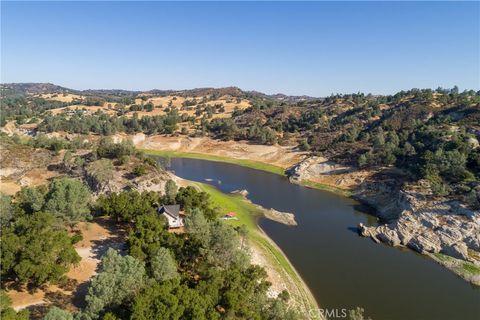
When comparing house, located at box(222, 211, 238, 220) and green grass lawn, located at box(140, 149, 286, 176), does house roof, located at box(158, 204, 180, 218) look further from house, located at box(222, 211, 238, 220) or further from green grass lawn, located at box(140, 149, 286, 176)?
green grass lawn, located at box(140, 149, 286, 176)

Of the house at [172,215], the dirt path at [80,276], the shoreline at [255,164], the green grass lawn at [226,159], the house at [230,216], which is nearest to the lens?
the dirt path at [80,276]

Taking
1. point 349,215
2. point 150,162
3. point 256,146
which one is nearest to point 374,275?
point 349,215

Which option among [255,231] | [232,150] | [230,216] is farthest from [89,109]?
[255,231]

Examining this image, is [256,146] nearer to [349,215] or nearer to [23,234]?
[349,215]

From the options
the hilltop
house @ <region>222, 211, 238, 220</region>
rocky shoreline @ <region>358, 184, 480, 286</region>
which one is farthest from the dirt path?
the hilltop

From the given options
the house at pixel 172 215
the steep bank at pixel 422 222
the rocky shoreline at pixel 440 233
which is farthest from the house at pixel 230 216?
the steep bank at pixel 422 222

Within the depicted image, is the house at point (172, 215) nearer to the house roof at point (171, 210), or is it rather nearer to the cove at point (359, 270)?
the house roof at point (171, 210)

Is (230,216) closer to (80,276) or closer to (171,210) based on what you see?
(171,210)
